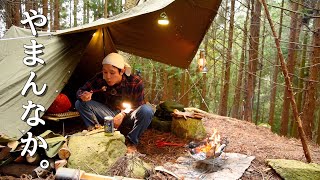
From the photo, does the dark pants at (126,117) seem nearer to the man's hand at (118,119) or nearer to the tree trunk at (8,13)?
the man's hand at (118,119)

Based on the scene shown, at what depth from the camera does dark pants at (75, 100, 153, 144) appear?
344cm

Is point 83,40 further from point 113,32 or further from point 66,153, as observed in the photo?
point 66,153

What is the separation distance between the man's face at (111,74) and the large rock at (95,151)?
99 cm

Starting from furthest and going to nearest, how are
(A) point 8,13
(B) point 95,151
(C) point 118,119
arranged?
(A) point 8,13
(C) point 118,119
(B) point 95,151

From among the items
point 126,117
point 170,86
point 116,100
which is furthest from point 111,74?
point 170,86

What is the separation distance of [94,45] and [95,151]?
8.47 feet

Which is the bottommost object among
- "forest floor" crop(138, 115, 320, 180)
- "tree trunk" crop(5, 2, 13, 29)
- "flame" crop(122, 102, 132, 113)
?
"forest floor" crop(138, 115, 320, 180)

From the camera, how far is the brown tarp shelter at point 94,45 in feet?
10.3

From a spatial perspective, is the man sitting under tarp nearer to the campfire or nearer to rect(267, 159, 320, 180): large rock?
the campfire

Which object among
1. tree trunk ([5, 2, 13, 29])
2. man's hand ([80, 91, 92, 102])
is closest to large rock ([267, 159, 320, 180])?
man's hand ([80, 91, 92, 102])

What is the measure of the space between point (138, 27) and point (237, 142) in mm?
2461

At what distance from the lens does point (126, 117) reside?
3.70 metres

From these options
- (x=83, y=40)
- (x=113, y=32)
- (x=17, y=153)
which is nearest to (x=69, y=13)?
(x=113, y=32)

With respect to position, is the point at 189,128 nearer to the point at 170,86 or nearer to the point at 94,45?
the point at 94,45
